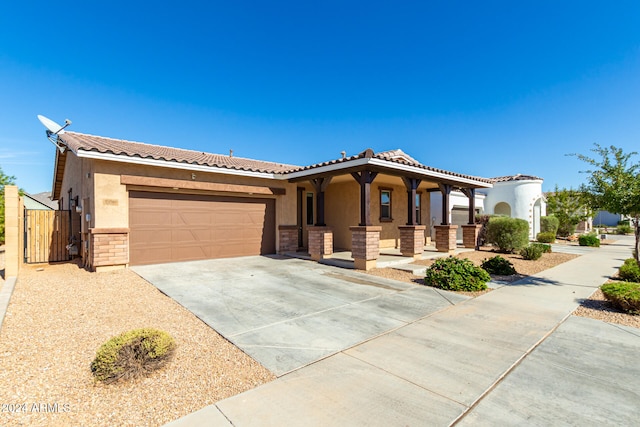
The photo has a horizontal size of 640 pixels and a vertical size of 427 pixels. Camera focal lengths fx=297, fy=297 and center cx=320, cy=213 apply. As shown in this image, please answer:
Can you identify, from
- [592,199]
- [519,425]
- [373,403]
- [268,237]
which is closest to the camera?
[519,425]

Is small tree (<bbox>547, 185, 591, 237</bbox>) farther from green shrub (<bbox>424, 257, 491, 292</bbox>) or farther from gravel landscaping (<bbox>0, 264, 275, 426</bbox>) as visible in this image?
gravel landscaping (<bbox>0, 264, 275, 426</bbox>)

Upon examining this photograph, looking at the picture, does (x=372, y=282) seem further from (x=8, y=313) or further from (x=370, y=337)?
(x=8, y=313)

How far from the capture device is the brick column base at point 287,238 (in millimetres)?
12648

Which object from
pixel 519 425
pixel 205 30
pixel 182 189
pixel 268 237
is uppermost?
pixel 205 30

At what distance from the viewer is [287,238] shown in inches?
504

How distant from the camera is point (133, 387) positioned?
2.98 meters

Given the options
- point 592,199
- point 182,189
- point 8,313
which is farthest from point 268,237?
point 592,199

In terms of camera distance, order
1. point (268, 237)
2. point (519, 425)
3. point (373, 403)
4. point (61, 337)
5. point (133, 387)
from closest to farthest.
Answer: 1. point (519, 425)
2. point (373, 403)
3. point (133, 387)
4. point (61, 337)
5. point (268, 237)

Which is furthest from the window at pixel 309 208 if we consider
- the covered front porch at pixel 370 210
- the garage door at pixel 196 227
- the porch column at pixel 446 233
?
the porch column at pixel 446 233

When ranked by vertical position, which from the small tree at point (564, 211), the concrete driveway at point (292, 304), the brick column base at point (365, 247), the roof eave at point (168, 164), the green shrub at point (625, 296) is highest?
the roof eave at point (168, 164)

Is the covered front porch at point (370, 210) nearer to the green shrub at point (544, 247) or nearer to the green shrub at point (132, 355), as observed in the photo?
Answer: the green shrub at point (544, 247)

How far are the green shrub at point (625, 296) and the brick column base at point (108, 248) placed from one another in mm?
11990

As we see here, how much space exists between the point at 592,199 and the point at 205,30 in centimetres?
1519

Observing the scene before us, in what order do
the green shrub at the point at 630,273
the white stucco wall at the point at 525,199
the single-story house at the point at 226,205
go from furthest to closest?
the white stucco wall at the point at 525,199 < the single-story house at the point at 226,205 < the green shrub at the point at 630,273
